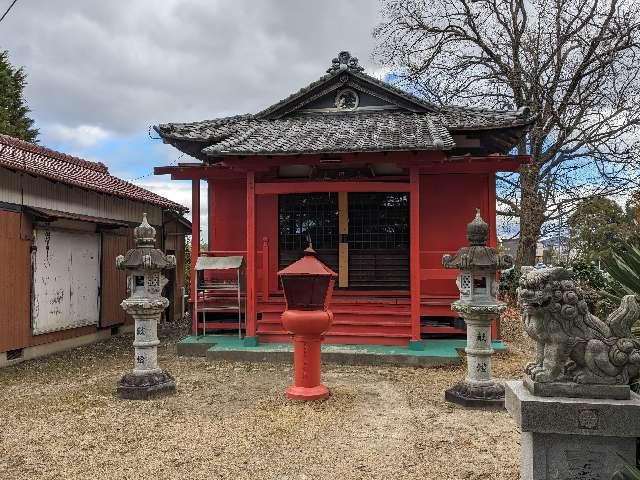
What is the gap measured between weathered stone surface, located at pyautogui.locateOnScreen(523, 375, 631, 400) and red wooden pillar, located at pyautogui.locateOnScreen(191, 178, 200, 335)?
7283 mm

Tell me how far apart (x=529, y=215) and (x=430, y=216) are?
7.66m

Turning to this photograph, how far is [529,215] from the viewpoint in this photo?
56.5 ft

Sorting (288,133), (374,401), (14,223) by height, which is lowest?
(374,401)

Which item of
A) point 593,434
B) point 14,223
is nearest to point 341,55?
point 14,223

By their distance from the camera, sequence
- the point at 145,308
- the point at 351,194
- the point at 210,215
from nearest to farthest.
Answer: the point at 145,308, the point at 351,194, the point at 210,215

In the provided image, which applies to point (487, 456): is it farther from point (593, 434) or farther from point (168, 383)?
point (168, 383)

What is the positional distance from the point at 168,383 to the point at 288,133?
5608 mm

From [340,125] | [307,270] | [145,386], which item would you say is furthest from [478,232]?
[340,125]

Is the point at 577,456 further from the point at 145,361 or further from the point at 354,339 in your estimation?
the point at 354,339

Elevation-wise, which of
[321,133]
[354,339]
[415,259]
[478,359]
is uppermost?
[321,133]

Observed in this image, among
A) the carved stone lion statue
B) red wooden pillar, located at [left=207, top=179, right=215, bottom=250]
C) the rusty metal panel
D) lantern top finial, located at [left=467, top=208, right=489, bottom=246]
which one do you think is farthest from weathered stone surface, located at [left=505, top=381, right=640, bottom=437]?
red wooden pillar, located at [left=207, top=179, right=215, bottom=250]

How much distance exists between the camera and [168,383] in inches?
264

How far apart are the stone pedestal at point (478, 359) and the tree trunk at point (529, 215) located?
1197cm

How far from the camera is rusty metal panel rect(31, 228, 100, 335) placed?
9.53 meters
